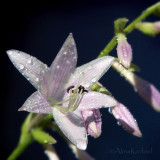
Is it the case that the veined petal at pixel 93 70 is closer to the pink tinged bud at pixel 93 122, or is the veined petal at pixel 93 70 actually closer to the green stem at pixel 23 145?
the pink tinged bud at pixel 93 122

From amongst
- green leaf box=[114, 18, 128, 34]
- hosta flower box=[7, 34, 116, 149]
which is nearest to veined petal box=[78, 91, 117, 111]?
hosta flower box=[7, 34, 116, 149]

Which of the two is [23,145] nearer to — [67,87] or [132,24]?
[67,87]

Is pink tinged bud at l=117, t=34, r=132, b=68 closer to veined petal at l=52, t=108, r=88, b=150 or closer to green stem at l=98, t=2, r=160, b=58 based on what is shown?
green stem at l=98, t=2, r=160, b=58

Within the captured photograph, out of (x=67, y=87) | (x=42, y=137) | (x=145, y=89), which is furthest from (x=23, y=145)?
(x=145, y=89)

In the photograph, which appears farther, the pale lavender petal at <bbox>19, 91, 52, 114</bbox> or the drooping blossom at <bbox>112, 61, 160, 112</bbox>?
the drooping blossom at <bbox>112, 61, 160, 112</bbox>

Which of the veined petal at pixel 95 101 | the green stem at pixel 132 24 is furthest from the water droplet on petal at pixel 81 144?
the green stem at pixel 132 24

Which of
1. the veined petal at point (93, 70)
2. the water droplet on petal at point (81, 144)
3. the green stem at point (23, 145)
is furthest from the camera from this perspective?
the green stem at point (23, 145)
